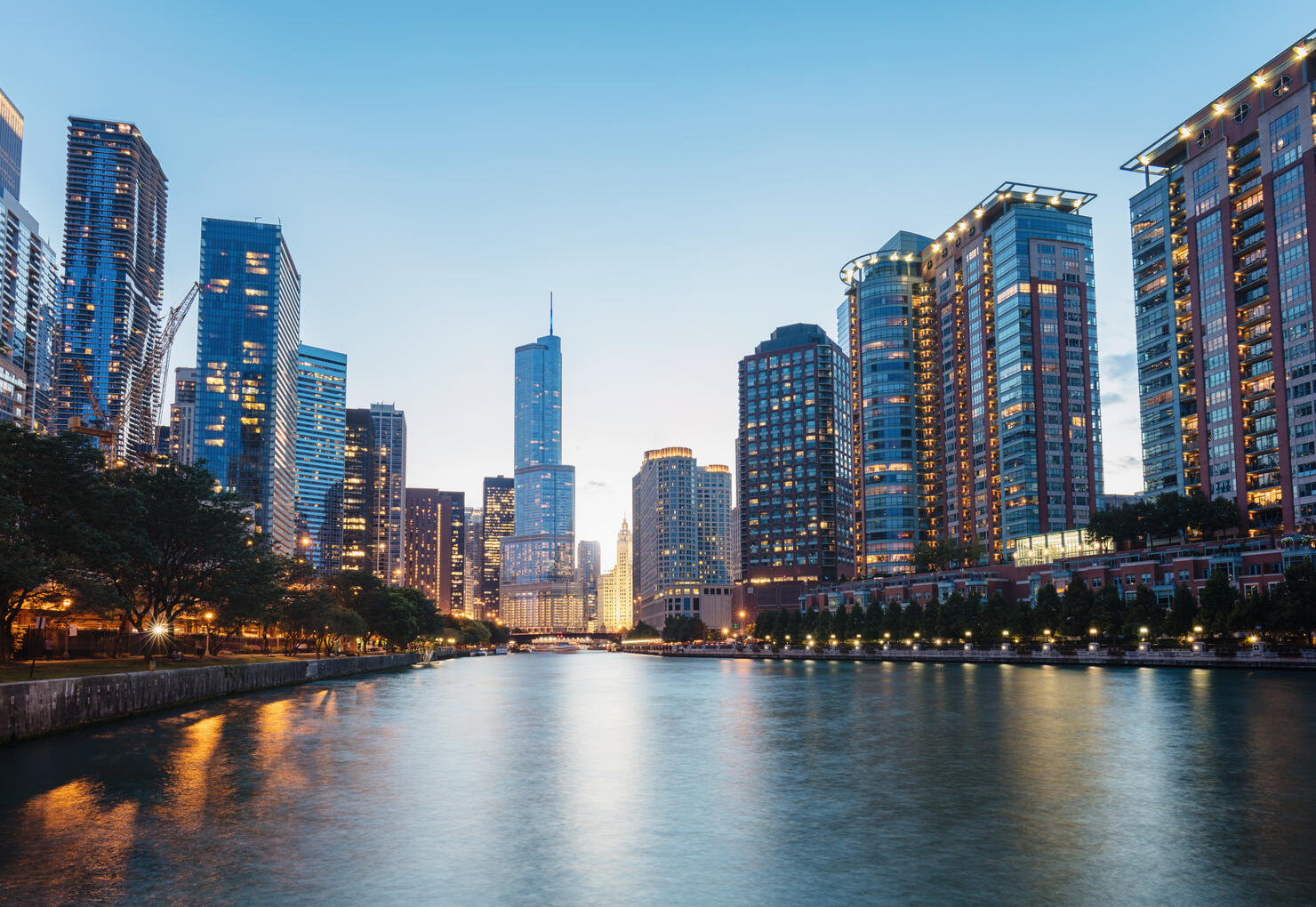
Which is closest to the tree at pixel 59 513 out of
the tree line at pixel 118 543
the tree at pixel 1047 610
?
the tree line at pixel 118 543

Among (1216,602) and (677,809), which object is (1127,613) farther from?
(677,809)

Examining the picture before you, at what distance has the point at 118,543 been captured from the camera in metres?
85.5

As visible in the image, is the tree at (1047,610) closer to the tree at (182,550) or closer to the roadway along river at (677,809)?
the roadway along river at (677,809)

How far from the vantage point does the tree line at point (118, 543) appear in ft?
257

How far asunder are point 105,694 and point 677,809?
160 feet

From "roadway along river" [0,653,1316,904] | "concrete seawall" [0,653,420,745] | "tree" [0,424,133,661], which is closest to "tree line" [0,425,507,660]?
"tree" [0,424,133,661]

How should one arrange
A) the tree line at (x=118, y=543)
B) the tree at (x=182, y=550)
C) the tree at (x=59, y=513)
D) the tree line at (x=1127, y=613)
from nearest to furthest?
the tree at (x=59, y=513)
the tree line at (x=118, y=543)
the tree at (x=182, y=550)
the tree line at (x=1127, y=613)

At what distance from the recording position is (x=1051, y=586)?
170 m

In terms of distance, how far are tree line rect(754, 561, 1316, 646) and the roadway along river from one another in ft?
185

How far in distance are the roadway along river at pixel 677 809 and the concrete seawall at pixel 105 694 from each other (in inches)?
62.8

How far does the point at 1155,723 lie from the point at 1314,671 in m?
68.1

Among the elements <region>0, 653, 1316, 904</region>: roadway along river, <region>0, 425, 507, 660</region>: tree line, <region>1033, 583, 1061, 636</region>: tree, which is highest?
<region>0, 425, 507, 660</region>: tree line

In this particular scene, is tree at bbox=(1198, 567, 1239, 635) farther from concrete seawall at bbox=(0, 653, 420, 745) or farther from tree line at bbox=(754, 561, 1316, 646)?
concrete seawall at bbox=(0, 653, 420, 745)

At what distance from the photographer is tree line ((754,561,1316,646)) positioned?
418ft
